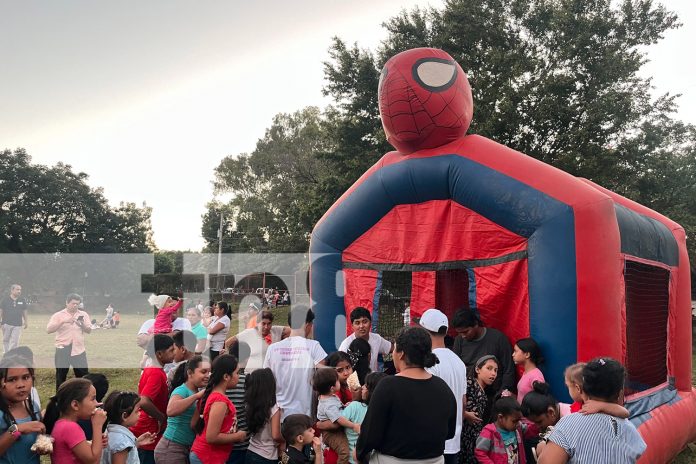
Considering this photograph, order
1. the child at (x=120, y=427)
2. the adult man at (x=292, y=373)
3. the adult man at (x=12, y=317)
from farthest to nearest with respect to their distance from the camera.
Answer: the adult man at (x=12, y=317), the adult man at (x=292, y=373), the child at (x=120, y=427)

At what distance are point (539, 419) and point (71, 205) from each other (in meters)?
41.3

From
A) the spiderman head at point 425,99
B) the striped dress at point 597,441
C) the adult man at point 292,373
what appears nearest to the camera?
the striped dress at point 597,441

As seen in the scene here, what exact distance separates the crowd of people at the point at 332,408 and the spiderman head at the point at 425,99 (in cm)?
189

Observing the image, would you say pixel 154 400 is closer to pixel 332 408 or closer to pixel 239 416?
pixel 239 416

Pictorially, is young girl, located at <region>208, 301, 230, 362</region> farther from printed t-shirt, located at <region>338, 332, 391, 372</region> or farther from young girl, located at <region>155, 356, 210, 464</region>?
young girl, located at <region>155, 356, 210, 464</region>

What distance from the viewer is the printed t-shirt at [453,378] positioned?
347 centimetres

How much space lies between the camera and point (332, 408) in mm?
3570

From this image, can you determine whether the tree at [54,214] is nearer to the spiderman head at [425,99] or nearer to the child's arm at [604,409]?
the spiderman head at [425,99]

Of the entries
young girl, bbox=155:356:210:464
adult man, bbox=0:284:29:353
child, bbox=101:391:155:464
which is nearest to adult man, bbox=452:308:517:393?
young girl, bbox=155:356:210:464

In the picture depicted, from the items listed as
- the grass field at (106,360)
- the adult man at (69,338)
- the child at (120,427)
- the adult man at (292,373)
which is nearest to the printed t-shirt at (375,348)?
the adult man at (292,373)

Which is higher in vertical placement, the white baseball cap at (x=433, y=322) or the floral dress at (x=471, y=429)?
the white baseball cap at (x=433, y=322)

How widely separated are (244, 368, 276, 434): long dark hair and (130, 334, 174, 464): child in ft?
2.39

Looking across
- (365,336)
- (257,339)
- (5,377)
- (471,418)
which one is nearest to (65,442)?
(5,377)

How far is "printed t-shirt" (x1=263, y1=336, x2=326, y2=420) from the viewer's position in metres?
4.05
